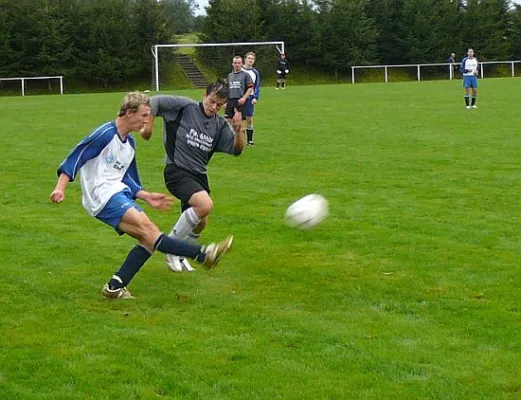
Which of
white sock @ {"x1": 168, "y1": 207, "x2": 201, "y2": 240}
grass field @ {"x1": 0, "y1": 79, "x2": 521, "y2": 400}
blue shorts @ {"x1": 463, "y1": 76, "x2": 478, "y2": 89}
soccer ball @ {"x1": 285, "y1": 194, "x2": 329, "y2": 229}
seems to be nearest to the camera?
grass field @ {"x1": 0, "y1": 79, "x2": 521, "y2": 400}

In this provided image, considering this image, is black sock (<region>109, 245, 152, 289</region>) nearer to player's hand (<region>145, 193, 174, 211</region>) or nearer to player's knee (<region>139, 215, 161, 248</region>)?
player's knee (<region>139, 215, 161, 248</region>)

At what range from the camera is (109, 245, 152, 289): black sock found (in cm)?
736

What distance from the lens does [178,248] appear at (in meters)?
7.21

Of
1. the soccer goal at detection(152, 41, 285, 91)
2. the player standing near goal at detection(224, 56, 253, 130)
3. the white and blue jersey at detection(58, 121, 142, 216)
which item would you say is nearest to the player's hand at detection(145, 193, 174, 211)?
the white and blue jersey at detection(58, 121, 142, 216)

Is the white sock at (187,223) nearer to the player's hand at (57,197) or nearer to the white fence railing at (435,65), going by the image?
the player's hand at (57,197)

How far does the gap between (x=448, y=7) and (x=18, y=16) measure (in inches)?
1238

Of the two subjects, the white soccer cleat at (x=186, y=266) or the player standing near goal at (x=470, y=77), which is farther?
the player standing near goal at (x=470, y=77)

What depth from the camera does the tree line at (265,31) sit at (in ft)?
189

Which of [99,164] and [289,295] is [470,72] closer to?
[289,295]

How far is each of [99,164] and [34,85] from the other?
5102cm

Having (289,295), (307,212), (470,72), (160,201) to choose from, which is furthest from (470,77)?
(160,201)

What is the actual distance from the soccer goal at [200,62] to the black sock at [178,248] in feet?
143

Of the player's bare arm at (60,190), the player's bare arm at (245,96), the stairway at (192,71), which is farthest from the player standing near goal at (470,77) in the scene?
the stairway at (192,71)

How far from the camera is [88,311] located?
7.05m
